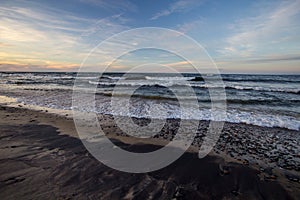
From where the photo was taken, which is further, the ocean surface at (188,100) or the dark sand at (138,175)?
the ocean surface at (188,100)

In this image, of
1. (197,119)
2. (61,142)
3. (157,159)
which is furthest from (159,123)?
→ (61,142)

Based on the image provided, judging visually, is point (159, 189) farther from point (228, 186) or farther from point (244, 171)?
point (244, 171)

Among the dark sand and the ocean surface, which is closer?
the dark sand

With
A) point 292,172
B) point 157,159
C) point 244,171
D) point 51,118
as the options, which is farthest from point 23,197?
point 51,118

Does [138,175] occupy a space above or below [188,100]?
below

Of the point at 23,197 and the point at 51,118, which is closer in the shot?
the point at 23,197

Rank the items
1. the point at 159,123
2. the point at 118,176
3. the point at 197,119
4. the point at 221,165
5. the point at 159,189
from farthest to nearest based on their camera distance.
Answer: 1. the point at 197,119
2. the point at 159,123
3. the point at 221,165
4. the point at 118,176
5. the point at 159,189

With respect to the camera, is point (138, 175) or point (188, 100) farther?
point (188, 100)

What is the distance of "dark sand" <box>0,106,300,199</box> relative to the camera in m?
2.86

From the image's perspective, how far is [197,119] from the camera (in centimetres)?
802

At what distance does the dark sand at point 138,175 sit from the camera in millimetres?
2863

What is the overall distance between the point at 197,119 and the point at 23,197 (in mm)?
6762

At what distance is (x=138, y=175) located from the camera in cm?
336

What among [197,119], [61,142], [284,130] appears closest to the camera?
[61,142]
